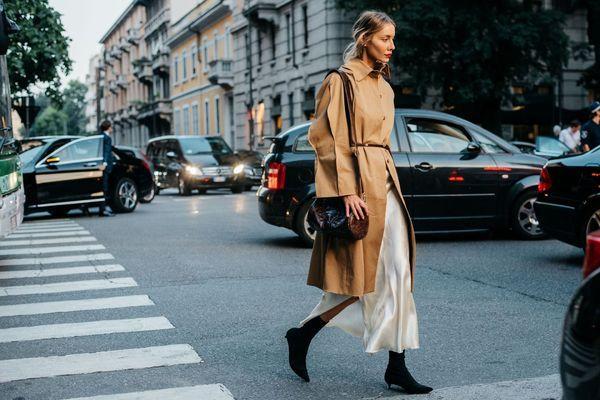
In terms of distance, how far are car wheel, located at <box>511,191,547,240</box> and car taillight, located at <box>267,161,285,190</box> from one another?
3.06 m

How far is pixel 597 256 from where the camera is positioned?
295 centimetres

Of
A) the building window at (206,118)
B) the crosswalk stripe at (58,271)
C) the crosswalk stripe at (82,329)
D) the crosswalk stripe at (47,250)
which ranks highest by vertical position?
the building window at (206,118)

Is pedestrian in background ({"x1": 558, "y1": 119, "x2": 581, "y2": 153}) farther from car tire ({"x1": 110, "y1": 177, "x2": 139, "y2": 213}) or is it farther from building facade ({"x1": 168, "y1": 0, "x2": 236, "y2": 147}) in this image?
building facade ({"x1": 168, "y1": 0, "x2": 236, "y2": 147})

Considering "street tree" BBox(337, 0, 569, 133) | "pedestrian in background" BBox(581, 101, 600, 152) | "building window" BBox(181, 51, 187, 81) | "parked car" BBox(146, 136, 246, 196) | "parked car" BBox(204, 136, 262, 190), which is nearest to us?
"pedestrian in background" BBox(581, 101, 600, 152)

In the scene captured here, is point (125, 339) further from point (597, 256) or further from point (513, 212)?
point (513, 212)

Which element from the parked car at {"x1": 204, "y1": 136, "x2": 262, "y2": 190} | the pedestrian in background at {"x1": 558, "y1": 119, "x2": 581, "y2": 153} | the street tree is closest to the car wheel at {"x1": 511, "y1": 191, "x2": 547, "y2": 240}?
the pedestrian in background at {"x1": 558, "y1": 119, "x2": 581, "y2": 153}

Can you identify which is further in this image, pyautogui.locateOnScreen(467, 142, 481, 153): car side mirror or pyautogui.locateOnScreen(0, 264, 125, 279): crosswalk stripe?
pyautogui.locateOnScreen(467, 142, 481, 153): car side mirror

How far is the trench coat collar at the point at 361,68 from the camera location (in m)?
4.48

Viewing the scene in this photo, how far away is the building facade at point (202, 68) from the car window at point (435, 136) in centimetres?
3624

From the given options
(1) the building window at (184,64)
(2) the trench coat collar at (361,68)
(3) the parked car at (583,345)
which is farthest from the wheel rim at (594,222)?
(1) the building window at (184,64)

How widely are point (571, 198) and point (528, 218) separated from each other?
8.87ft

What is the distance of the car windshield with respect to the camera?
27355 mm

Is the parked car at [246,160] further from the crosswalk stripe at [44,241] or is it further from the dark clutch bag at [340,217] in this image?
the dark clutch bag at [340,217]

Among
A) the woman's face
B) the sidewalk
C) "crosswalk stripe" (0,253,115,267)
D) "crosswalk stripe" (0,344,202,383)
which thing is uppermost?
the woman's face
